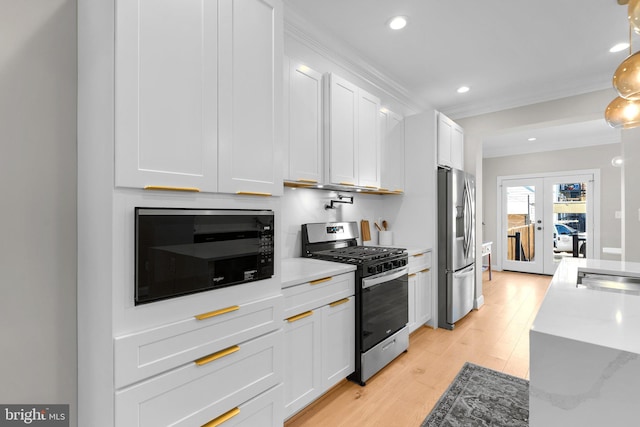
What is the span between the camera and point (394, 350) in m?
2.64

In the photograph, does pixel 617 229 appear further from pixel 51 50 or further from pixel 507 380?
pixel 51 50

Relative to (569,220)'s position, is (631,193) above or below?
above

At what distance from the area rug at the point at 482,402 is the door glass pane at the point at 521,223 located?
4926 millimetres

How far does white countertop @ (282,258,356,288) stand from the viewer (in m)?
1.84

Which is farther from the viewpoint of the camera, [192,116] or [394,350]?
[394,350]

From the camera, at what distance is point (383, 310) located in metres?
2.47

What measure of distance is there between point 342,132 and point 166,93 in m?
1.67

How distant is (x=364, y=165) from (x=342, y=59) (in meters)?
1.02

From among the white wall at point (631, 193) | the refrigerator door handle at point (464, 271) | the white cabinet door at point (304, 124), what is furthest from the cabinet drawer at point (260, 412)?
the white wall at point (631, 193)

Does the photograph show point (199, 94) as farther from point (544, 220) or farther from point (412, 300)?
point (544, 220)

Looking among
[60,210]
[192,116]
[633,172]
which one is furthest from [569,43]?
[60,210]

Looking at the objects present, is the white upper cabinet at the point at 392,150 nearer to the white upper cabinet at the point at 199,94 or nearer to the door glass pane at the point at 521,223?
the white upper cabinet at the point at 199,94

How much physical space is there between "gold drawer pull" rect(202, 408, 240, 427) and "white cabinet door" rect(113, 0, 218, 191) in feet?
3.34

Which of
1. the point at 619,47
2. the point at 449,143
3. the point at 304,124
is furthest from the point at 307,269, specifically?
the point at 619,47
